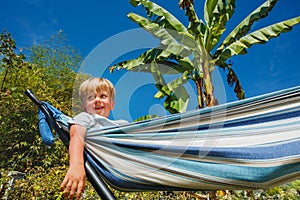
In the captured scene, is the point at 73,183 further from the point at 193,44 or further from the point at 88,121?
the point at 193,44

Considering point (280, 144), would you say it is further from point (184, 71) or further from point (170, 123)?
point (184, 71)

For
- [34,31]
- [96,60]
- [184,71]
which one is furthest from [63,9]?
[96,60]

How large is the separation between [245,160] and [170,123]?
0.31 meters

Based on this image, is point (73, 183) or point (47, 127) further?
point (47, 127)

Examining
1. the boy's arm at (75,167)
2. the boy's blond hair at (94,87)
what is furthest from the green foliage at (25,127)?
the boy's arm at (75,167)

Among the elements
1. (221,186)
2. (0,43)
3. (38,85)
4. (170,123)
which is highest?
(38,85)

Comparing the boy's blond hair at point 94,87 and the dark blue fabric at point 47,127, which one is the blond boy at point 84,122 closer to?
the boy's blond hair at point 94,87

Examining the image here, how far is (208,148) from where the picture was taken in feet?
3.44

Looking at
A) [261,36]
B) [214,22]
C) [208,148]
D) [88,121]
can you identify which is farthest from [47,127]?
[214,22]

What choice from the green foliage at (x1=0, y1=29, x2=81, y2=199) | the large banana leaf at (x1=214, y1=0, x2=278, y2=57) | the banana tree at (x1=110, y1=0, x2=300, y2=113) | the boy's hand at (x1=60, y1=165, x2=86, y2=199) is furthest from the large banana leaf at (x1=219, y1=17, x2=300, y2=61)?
the green foliage at (x1=0, y1=29, x2=81, y2=199)

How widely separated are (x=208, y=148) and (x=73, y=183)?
1.60 ft

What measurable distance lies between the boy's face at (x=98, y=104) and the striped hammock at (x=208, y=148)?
35cm

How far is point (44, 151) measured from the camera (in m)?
6.19

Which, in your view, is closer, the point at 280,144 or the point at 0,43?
the point at 280,144
